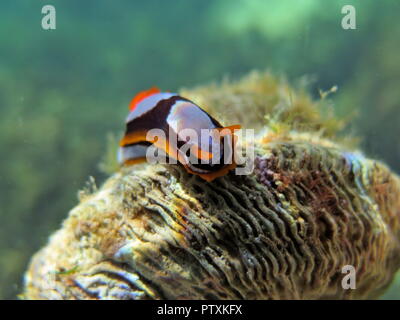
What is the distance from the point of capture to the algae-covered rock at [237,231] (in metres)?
2.11

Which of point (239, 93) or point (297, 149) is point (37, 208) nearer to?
point (239, 93)

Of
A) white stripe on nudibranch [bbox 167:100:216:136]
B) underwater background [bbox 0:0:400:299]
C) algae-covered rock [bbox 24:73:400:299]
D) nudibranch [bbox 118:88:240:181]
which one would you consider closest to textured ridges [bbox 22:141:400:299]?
algae-covered rock [bbox 24:73:400:299]

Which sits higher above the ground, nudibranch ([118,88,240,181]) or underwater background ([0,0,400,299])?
underwater background ([0,0,400,299])

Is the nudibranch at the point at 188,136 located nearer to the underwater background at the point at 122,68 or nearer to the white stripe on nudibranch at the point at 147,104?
the white stripe on nudibranch at the point at 147,104

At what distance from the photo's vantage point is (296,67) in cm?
1047

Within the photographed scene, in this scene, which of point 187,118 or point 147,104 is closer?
point 187,118

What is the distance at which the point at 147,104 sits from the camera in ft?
8.56

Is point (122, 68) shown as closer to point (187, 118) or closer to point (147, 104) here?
point (147, 104)

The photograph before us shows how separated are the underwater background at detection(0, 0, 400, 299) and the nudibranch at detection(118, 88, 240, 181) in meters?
1.71

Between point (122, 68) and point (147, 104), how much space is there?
10.8 meters

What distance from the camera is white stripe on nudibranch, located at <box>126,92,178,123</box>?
8.30 feet

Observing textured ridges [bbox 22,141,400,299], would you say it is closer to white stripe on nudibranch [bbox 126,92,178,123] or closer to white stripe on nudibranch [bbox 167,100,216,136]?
white stripe on nudibranch [bbox 167,100,216,136]

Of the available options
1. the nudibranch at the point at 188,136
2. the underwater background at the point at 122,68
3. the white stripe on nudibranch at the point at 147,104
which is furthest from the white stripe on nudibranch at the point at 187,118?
the underwater background at the point at 122,68

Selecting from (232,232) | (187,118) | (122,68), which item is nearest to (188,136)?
(187,118)
